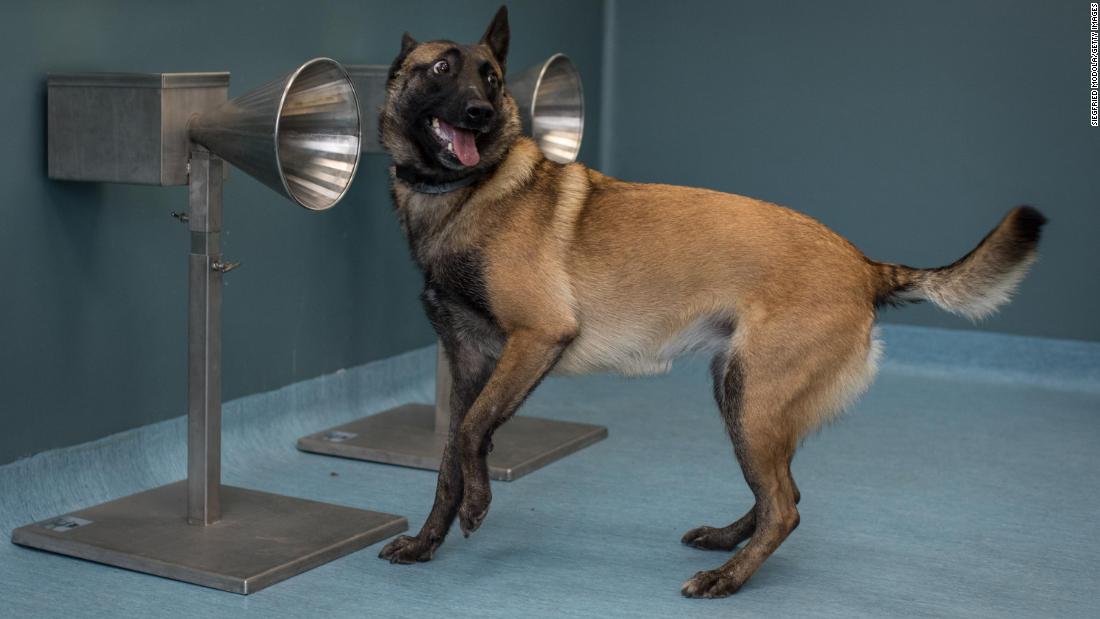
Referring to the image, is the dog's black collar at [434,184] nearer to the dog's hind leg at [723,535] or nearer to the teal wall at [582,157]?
the teal wall at [582,157]

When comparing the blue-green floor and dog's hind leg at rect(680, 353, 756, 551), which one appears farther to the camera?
dog's hind leg at rect(680, 353, 756, 551)

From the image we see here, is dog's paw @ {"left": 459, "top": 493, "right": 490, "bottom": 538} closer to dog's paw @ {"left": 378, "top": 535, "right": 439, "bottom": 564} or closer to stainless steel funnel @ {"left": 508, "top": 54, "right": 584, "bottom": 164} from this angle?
dog's paw @ {"left": 378, "top": 535, "right": 439, "bottom": 564}

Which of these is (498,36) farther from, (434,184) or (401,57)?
(434,184)

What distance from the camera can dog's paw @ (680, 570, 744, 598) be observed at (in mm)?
2781

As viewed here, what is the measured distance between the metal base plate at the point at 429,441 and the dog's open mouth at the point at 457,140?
1.11 metres

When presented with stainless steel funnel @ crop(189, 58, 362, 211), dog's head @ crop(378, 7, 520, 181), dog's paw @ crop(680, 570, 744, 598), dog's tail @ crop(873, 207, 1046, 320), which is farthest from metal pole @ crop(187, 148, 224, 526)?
dog's tail @ crop(873, 207, 1046, 320)

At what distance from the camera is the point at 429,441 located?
3877 mm

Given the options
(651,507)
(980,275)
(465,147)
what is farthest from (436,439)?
(980,275)

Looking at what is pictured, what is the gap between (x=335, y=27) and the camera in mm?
4027

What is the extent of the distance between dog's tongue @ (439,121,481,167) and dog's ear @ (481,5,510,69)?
10.5 inches

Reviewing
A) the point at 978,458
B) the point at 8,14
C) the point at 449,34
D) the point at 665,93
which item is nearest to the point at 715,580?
the point at 978,458

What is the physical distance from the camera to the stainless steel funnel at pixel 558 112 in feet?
13.1

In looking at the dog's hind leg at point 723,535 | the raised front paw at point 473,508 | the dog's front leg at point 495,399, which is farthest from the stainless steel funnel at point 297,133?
the dog's hind leg at point 723,535

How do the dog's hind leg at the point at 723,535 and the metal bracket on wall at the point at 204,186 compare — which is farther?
the dog's hind leg at the point at 723,535
